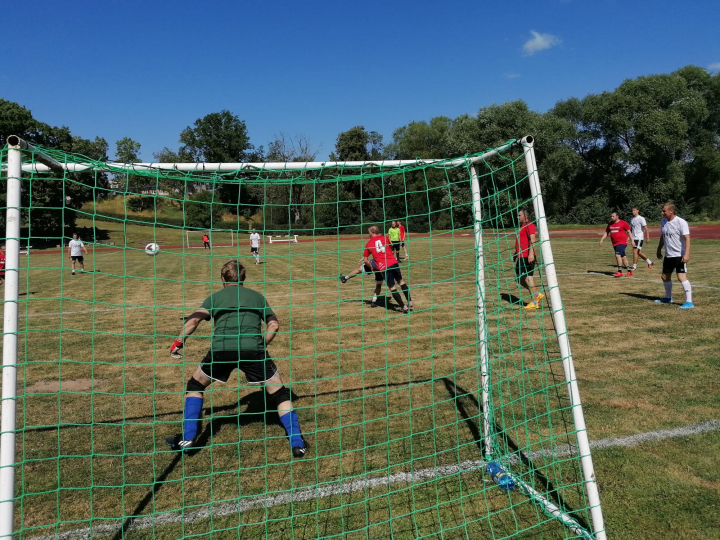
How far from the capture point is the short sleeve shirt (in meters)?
4.51

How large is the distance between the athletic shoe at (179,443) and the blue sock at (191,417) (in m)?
0.04

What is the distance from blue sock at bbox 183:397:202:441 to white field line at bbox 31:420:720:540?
92 centimetres

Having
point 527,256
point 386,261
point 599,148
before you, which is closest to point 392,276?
point 386,261

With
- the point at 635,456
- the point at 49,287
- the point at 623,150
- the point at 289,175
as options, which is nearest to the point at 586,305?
the point at 635,456

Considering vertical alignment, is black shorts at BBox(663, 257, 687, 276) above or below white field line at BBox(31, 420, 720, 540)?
above

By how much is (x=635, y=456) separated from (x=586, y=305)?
678 cm

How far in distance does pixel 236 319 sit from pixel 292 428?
1.08m

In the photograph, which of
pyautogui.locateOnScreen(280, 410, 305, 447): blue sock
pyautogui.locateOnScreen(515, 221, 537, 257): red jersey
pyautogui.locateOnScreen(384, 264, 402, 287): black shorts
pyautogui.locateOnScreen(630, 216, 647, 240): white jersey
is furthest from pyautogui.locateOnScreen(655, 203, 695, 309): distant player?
pyautogui.locateOnScreen(280, 410, 305, 447): blue sock

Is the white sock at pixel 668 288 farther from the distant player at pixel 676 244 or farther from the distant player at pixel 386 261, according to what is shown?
the distant player at pixel 386 261

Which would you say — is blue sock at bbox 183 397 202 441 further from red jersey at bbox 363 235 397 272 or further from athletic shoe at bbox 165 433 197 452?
red jersey at bbox 363 235 397 272

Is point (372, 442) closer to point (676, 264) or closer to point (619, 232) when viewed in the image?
point (676, 264)

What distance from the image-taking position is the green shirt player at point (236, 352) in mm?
4500

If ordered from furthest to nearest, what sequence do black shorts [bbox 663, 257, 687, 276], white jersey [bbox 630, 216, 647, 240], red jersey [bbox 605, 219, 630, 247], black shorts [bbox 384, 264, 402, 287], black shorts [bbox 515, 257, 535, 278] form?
white jersey [bbox 630, 216, 647, 240]
red jersey [bbox 605, 219, 630, 247]
black shorts [bbox 384, 264, 402, 287]
black shorts [bbox 663, 257, 687, 276]
black shorts [bbox 515, 257, 535, 278]

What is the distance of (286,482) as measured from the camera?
13.2ft
